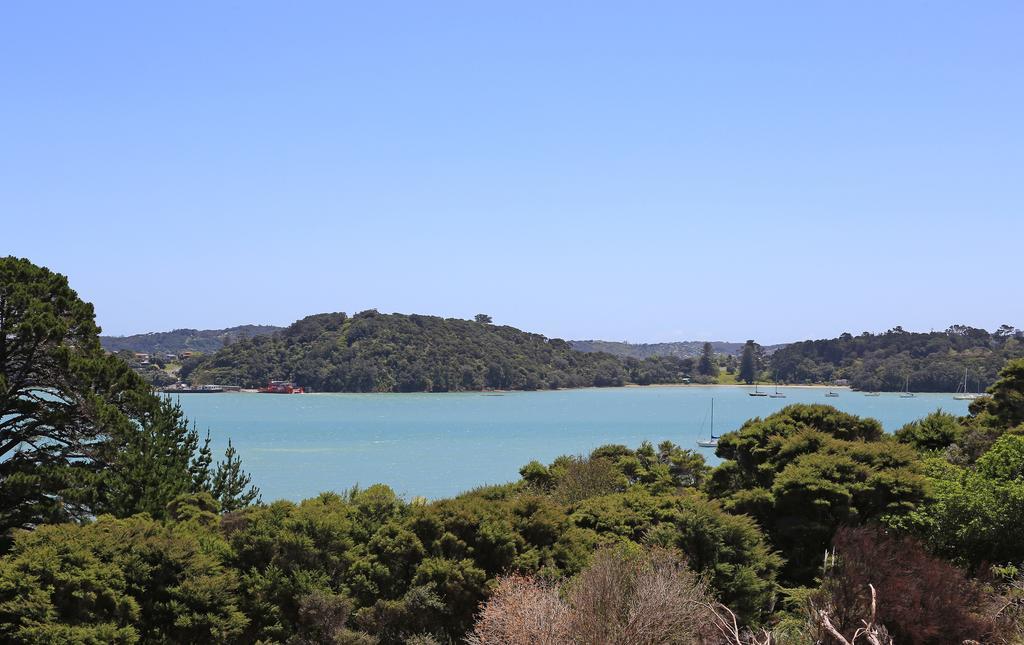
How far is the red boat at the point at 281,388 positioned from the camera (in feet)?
488

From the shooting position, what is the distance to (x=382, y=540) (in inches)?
709

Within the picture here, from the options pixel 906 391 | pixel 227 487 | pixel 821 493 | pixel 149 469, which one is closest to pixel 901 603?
pixel 821 493

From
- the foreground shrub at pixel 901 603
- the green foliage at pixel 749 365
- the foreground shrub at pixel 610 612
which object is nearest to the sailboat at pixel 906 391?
the green foliage at pixel 749 365

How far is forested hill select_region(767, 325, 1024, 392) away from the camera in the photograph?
15438cm

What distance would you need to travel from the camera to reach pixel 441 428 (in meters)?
100

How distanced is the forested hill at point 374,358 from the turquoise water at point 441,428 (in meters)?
3.09

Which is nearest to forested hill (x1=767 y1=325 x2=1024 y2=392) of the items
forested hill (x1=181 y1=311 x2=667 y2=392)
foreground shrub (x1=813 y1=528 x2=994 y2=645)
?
forested hill (x1=181 y1=311 x2=667 y2=392)

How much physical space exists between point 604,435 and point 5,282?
77.6 meters

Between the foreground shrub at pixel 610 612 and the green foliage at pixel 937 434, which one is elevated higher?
the green foliage at pixel 937 434

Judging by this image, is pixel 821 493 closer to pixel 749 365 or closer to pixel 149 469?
pixel 149 469

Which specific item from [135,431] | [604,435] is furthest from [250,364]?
[135,431]

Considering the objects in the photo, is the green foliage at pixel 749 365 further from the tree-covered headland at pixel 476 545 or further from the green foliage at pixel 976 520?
the green foliage at pixel 976 520

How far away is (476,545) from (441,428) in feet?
272

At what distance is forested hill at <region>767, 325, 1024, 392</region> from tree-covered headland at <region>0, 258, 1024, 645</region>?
138m
